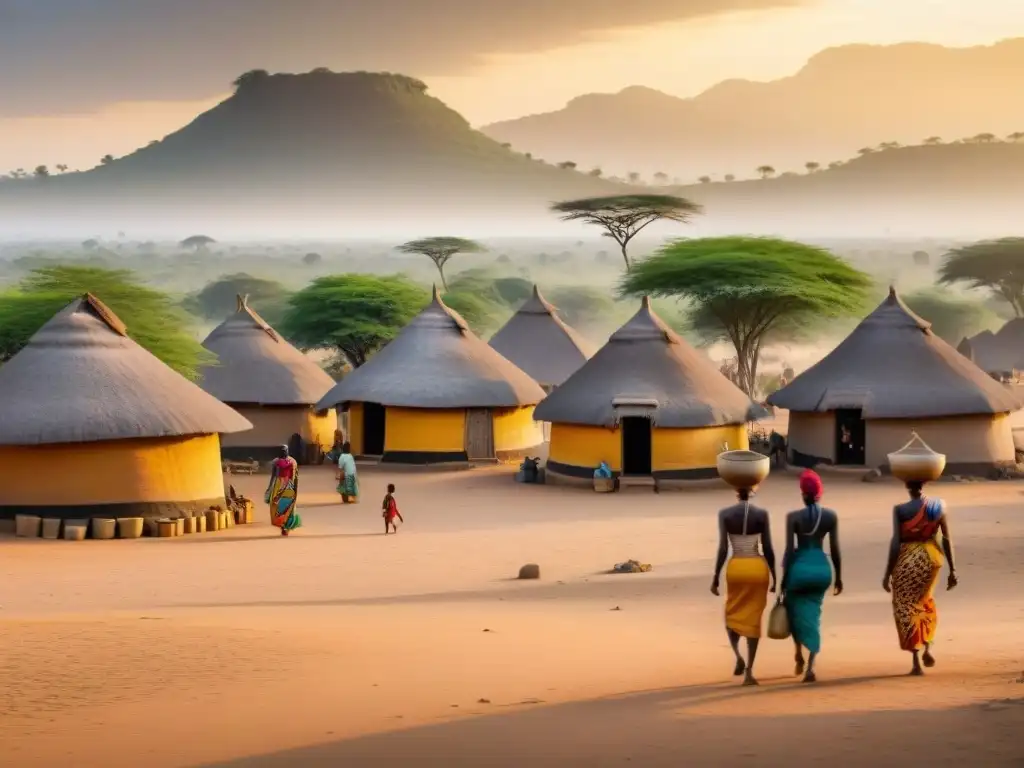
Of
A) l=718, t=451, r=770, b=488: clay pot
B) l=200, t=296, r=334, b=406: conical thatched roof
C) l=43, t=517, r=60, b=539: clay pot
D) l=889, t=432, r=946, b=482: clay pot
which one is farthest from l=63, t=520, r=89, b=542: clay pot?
l=889, t=432, r=946, b=482: clay pot

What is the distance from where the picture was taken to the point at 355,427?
36531 mm

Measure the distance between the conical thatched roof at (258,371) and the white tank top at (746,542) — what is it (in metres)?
25.8

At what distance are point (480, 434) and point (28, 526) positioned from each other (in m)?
13.2

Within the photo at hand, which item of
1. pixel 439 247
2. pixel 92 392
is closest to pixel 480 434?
pixel 92 392

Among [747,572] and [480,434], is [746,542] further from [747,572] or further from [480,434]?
[480,434]

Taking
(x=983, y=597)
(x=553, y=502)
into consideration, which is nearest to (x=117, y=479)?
(x=553, y=502)

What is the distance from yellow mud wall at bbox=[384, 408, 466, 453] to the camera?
35.2 meters

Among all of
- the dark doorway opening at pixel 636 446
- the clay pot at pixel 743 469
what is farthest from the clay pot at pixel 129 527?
the clay pot at pixel 743 469

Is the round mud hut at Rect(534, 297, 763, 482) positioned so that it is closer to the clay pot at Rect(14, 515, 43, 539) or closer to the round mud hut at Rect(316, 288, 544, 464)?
the round mud hut at Rect(316, 288, 544, 464)

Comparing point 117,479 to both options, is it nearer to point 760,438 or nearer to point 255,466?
point 255,466

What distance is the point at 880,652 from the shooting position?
14.0 m

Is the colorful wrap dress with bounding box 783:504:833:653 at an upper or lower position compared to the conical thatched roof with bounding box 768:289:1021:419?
lower

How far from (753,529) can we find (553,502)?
57.3ft

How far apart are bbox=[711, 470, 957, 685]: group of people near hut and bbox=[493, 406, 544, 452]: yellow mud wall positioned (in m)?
23.5
